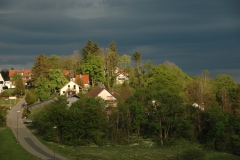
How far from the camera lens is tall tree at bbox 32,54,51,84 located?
91188mm

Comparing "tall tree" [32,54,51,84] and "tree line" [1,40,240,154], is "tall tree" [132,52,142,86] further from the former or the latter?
"tree line" [1,40,240,154]

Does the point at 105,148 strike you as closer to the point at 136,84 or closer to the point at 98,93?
the point at 98,93

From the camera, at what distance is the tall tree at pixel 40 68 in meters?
91.2

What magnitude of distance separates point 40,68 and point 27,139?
123 ft

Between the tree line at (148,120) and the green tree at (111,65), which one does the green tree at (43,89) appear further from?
the tree line at (148,120)

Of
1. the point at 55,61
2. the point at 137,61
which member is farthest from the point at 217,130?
the point at 55,61

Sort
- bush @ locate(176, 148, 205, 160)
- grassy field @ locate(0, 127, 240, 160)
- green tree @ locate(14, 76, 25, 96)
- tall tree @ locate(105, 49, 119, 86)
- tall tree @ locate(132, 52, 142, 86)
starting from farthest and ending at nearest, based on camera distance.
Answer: tall tree @ locate(105, 49, 119, 86) < tall tree @ locate(132, 52, 142, 86) < green tree @ locate(14, 76, 25, 96) < bush @ locate(176, 148, 205, 160) < grassy field @ locate(0, 127, 240, 160)

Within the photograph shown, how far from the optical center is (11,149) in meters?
48.7

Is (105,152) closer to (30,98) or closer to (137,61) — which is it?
(30,98)

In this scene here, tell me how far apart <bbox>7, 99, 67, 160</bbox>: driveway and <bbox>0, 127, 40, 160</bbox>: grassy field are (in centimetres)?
77

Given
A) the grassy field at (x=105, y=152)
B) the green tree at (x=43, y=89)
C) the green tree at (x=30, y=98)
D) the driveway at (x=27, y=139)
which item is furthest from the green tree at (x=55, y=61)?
the grassy field at (x=105, y=152)

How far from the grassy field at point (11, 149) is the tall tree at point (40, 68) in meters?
33.9

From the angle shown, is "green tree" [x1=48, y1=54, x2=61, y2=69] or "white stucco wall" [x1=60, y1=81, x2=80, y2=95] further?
"green tree" [x1=48, y1=54, x2=61, y2=69]

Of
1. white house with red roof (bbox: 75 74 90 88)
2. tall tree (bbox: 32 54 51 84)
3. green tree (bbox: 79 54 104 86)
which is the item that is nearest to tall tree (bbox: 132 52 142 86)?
green tree (bbox: 79 54 104 86)
